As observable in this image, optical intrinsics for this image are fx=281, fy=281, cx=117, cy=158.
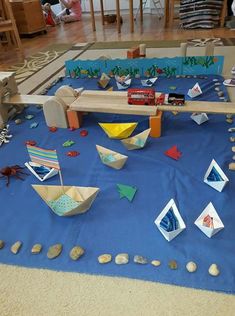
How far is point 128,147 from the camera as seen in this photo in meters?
1.22

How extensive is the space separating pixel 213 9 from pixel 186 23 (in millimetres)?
322

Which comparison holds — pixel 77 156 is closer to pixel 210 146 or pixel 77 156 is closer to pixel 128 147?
pixel 128 147

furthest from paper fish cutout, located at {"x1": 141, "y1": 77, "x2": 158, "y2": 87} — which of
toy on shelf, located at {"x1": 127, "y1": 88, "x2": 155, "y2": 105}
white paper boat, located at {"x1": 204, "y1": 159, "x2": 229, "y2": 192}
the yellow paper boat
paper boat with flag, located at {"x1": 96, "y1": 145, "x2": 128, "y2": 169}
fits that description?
white paper boat, located at {"x1": 204, "y1": 159, "x2": 229, "y2": 192}

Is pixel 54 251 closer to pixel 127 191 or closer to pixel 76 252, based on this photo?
pixel 76 252

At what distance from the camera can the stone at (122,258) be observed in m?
0.78

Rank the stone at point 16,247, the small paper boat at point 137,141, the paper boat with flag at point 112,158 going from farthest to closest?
the small paper boat at point 137,141 → the paper boat with flag at point 112,158 → the stone at point 16,247

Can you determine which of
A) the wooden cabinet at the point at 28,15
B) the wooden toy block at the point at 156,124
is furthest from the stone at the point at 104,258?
the wooden cabinet at the point at 28,15

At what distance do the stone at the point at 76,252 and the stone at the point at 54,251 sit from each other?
0.04 meters

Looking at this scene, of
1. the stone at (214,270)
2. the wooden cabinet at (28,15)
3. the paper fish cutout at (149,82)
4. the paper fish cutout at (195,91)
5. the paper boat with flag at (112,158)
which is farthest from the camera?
the wooden cabinet at (28,15)

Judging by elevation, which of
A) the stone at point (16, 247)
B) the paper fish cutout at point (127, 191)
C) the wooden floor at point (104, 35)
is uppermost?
the wooden floor at point (104, 35)

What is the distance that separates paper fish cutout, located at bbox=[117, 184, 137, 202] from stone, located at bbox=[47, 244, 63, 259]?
0.27m

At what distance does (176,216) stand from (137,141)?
1.46 ft

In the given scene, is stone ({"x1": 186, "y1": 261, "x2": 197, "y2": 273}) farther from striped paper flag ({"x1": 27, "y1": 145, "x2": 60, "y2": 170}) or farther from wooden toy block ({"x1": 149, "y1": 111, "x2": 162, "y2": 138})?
wooden toy block ({"x1": 149, "y1": 111, "x2": 162, "y2": 138})

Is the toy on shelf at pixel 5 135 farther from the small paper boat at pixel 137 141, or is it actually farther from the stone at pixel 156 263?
the stone at pixel 156 263
